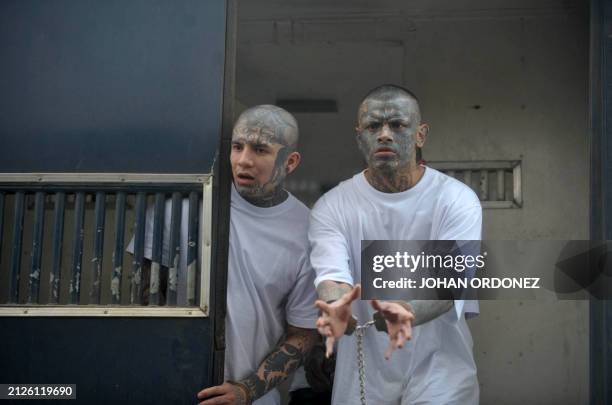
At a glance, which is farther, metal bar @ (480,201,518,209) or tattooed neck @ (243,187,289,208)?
metal bar @ (480,201,518,209)

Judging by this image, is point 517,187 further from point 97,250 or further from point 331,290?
point 97,250

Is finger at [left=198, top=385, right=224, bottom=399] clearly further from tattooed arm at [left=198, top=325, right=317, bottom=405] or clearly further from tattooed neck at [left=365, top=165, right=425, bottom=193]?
tattooed neck at [left=365, top=165, right=425, bottom=193]

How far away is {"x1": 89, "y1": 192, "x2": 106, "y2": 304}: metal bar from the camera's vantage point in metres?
2.91

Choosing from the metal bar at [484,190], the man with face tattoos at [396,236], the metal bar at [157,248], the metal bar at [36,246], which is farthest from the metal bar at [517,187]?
the metal bar at [36,246]

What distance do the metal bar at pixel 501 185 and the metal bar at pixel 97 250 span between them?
2.27 metres

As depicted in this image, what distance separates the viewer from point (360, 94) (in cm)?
463

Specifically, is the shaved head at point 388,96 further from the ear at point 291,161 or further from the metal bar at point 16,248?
the metal bar at point 16,248

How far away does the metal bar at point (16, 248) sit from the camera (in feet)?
9.57

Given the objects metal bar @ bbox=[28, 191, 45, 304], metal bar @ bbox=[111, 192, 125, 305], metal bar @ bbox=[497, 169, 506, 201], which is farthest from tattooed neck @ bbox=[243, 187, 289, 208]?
metal bar @ bbox=[497, 169, 506, 201]

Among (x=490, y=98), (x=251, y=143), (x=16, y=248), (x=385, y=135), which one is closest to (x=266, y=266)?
(x=251, y=143)

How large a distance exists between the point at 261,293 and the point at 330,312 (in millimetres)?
587

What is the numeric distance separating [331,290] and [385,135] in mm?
709

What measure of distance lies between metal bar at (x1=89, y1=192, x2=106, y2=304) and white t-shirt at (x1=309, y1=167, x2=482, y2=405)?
79 centimetres

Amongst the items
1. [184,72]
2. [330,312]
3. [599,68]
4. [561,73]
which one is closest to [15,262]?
[184,72]
